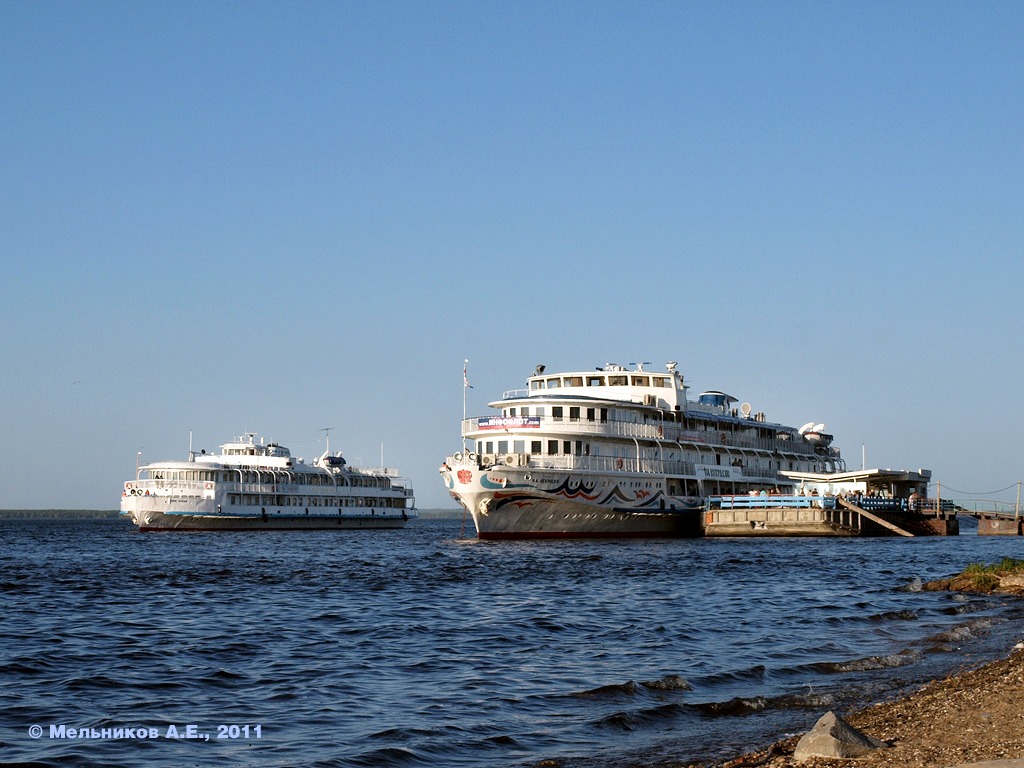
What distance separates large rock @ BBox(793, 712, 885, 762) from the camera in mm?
11258

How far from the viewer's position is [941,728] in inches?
493

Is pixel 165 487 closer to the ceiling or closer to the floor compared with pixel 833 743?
closer to the ceiling

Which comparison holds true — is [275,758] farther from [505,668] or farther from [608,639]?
[608,639]

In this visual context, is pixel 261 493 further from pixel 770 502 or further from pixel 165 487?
pixel 770 502

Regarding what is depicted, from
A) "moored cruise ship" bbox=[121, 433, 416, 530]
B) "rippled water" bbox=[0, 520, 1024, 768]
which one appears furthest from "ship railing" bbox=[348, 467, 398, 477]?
"rippled water" bbox=[0, 520, 1024, 768]

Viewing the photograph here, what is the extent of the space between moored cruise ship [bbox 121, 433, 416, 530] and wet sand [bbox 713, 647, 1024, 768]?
86.2 meters

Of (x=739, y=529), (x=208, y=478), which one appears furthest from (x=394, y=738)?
(x=208, y=478)

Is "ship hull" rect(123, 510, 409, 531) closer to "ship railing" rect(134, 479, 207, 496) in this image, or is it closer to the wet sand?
"ship railing" rect(134, 479, 207, 496)

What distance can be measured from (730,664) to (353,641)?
7.32 m

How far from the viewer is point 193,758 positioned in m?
13.0

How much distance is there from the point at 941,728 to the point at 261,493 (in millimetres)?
93208

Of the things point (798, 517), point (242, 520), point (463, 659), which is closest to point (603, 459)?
point (798, 517)

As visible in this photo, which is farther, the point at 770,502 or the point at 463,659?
the point at 770,502

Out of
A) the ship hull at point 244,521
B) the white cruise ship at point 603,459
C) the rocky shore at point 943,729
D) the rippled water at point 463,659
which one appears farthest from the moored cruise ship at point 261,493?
the rocky shore at point 943,729
